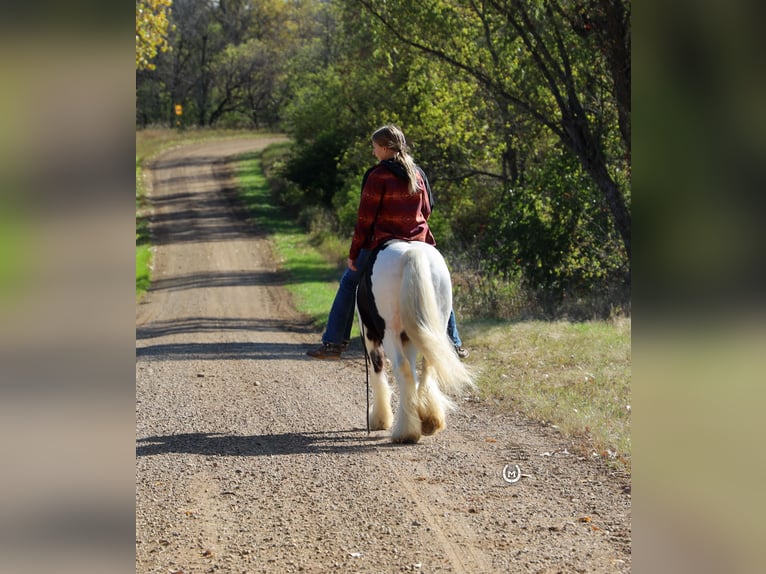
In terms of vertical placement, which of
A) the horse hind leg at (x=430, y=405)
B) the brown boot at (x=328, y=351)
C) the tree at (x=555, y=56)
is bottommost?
the horse hind leg at (x=430, y=405)

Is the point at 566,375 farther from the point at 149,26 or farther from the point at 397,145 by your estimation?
the point at 149,26

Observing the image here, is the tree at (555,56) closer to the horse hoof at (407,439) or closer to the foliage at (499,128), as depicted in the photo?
the foliage at (499,128)

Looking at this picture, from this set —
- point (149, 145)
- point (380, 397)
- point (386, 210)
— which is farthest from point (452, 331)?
point (149, 145)

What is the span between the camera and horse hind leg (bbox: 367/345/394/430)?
8.07 m

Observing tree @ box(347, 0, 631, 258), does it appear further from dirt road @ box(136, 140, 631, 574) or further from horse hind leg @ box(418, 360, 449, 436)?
horse hind leg @ box(418, 360, 449, 436)

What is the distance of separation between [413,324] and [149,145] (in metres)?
50.5

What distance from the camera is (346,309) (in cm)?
811

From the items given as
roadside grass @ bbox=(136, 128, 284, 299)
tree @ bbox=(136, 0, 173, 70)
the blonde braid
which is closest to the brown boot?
the blonde braid

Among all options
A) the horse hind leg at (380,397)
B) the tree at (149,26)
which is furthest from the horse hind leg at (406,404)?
the tree at (149,26)

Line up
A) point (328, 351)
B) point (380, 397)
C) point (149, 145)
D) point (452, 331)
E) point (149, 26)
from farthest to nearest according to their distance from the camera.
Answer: point (149, 145), point (149, 26), point (328, 351), point (452, 331), point (380, 397)

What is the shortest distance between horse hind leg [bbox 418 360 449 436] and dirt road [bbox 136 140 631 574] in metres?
0.17

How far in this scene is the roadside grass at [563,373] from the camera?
308 inches

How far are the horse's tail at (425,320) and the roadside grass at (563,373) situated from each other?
1.28 metres
